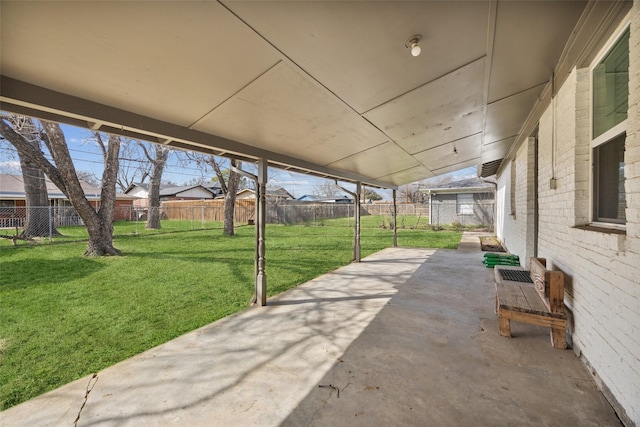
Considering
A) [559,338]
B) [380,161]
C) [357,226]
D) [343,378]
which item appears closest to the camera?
[343,378]

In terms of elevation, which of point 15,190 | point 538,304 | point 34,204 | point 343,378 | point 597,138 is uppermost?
point 15,190

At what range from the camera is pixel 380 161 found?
18.5 ft

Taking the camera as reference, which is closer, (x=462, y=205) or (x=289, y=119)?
(x=289, y=119)

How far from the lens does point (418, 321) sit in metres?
3.40

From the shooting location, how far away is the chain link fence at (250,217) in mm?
13680

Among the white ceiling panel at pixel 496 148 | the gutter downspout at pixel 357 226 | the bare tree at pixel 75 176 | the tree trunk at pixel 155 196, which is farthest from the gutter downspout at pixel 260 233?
the tree trunk at pixel 155 196

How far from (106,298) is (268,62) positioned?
4.62m

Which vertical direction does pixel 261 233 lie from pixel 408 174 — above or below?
below

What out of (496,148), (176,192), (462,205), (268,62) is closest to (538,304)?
(268,62)

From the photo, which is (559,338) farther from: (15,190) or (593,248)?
(15,190)

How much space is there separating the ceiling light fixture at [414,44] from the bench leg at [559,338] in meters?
2.79

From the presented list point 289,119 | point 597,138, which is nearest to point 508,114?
point 597,138

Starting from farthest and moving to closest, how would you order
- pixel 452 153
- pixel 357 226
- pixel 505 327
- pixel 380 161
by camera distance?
pixel 357 226
pixel 452 153
pixel 380 161
pixel 505 327

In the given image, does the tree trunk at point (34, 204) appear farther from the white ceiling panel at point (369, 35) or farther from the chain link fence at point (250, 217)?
the white ceiling panel at point (369, 35)
